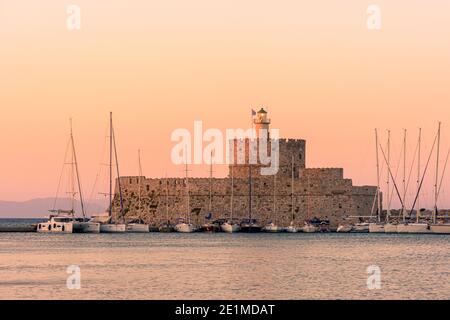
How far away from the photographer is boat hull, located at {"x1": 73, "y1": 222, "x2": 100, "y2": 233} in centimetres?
6147

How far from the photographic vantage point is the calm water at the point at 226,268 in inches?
1040

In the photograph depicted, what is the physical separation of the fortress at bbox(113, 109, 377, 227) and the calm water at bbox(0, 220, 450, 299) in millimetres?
5693

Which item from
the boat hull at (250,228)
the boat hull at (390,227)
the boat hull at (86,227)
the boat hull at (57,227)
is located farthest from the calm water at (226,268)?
the boat hull at (57,227)

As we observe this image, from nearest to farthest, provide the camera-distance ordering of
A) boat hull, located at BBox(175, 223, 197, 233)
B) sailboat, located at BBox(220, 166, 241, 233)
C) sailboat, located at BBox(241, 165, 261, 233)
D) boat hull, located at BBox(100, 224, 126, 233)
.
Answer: sailboat, located at BBox(241, 165, 261, 233) < sailboat, located at BBox(220, 166, 241, 233) < boat hull, located at BBox(175, 223, 197, 233) < boat hull, located at BBox(100, 224, 126, 233)

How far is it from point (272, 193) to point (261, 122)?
12.9 ft

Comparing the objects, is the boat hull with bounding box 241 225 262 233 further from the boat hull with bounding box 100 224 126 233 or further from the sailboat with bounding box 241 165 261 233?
the boat hull with bounding box 100 224 126 233

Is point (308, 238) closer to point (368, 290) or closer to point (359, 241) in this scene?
point (359, 241)

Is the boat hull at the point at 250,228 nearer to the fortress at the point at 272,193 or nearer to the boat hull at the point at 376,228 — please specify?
the fortress at the point at 272,193

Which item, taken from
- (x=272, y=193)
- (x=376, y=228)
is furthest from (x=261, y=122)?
(x=376, y=228)

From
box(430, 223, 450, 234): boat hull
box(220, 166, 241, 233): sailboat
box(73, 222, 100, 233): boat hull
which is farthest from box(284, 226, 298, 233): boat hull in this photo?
box(73, 222, 100, 233): boat hull

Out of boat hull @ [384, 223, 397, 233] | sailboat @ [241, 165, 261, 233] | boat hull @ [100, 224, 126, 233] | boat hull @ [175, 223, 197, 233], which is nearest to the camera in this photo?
sailboat @ [241, 165, 261, 233]

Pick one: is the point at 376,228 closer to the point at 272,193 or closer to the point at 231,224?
the point at 272,193
